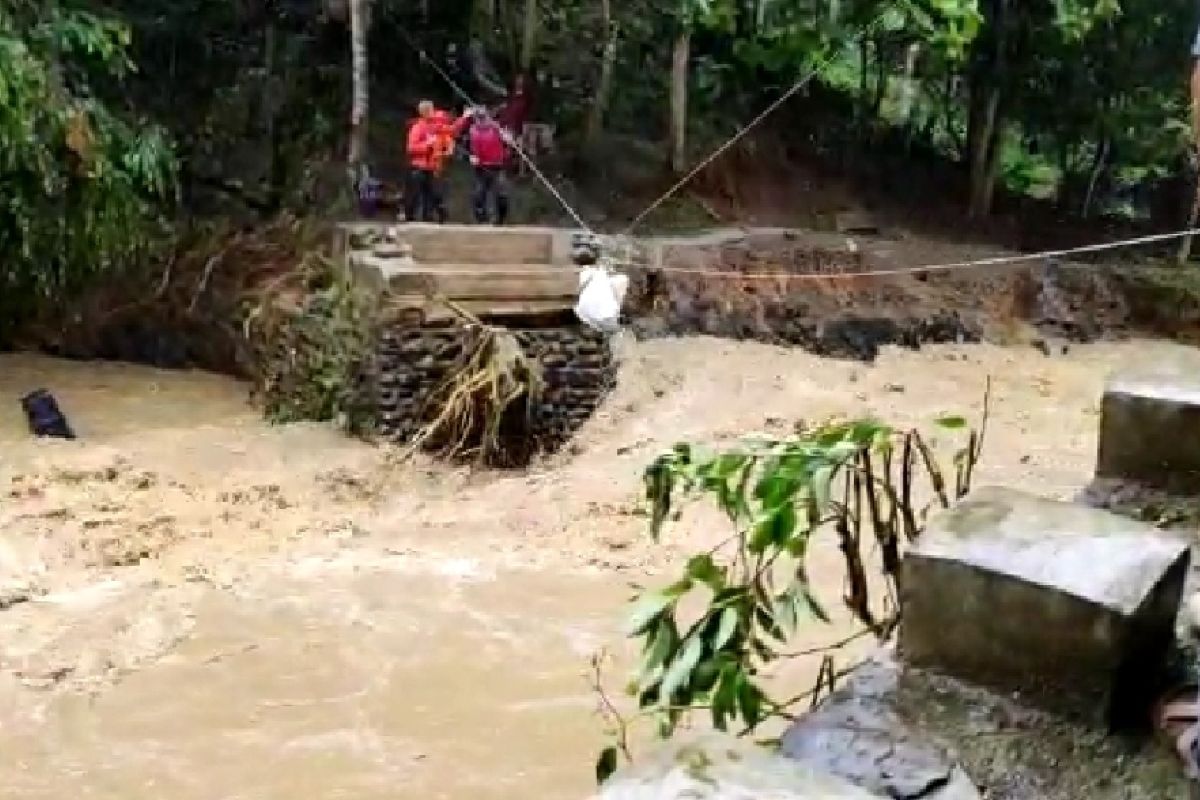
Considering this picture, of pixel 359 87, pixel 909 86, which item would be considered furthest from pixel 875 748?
pixel 909 86

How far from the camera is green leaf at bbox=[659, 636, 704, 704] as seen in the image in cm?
245

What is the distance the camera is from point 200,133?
38.5 feet

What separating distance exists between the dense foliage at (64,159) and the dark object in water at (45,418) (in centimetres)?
116

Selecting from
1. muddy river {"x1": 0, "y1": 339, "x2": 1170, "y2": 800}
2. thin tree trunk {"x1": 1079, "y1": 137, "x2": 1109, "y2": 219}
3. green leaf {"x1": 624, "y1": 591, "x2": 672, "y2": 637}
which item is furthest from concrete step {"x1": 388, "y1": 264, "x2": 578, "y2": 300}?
thin tree trunk {"x1": 1079, "y1": 137, "x2": 1109, "y2": 219}

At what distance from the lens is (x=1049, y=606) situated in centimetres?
230

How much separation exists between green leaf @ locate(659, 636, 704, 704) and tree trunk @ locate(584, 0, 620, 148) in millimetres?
10383

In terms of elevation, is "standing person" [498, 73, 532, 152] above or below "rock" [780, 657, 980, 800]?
above

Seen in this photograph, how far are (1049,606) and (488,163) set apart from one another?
8.34m

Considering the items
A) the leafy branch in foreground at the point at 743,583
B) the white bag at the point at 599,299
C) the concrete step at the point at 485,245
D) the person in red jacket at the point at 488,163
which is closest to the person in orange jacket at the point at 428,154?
the person in red jacket at the point at 488,163

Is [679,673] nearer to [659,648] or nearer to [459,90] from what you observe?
[659,648]

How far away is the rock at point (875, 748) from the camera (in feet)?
7.16

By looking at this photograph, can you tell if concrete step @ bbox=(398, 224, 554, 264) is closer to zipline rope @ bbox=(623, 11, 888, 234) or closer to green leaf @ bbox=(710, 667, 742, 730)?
zipline rope @ bbox=(623, 11, 888, 234)

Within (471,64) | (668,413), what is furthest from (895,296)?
(471,64)

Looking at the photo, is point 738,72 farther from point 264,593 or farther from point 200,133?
point 264,593
